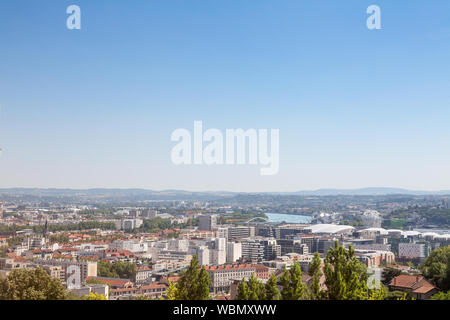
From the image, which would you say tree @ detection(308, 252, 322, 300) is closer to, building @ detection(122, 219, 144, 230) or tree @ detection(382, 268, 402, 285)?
tree @ detection(382, 268, 402, 285)

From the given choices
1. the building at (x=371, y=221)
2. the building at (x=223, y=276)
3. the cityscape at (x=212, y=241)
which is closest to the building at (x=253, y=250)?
the cityscape at (x=212, y=241)

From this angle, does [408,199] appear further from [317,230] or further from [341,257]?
[341,257]

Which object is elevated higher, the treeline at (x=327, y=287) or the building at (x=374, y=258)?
the treeline at (x=327, y=287)

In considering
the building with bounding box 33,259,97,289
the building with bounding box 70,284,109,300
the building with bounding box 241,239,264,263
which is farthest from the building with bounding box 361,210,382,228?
the building with bounding box 70,284,109,300

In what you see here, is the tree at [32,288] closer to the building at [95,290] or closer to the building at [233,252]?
the building at [95,290]

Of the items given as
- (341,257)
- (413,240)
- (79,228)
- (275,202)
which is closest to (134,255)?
(79,228)

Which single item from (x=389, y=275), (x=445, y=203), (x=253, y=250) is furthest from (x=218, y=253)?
(x=445, y=203)
